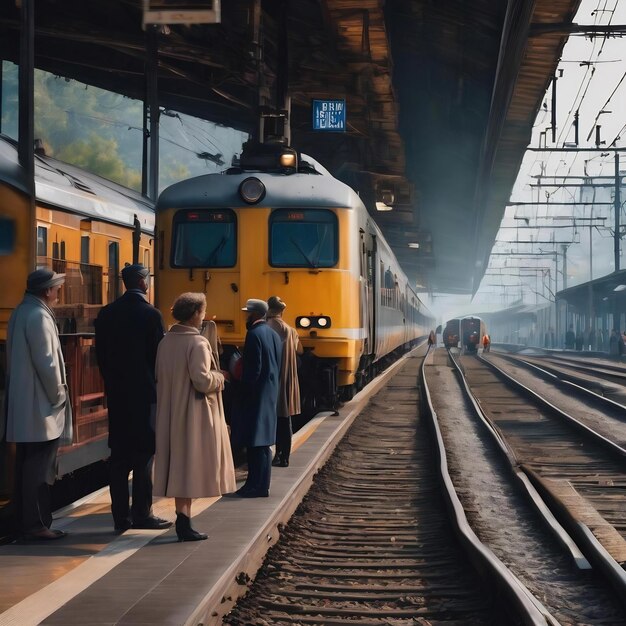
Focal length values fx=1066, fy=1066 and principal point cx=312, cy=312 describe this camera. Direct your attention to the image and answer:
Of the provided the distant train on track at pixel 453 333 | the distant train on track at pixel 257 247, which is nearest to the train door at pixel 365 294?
the distant train on track at pixel 257 247

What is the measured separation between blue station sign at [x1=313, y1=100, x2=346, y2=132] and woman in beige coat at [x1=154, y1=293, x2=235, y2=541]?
43.0 feet

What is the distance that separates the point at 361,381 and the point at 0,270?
40.8 feet

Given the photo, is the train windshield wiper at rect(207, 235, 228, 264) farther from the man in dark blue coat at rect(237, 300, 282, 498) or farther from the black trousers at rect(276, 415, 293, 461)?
the man in dark blue coat at rect(237, 300, 282, 498)

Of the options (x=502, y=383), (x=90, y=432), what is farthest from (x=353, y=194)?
(x=502, y=383)

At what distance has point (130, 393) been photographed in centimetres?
662

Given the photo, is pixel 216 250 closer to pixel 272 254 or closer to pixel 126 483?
pixel 272 254

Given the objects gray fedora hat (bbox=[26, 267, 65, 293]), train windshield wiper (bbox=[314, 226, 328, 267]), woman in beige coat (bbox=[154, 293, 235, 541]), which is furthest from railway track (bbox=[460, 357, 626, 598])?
gray fedora hat (bbox=[26, 267, 65, 293])

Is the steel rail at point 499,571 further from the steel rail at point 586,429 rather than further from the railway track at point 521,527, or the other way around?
the steel rail at point 586,429

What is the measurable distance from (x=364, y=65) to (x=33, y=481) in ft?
44.2

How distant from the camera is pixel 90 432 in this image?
357 inches

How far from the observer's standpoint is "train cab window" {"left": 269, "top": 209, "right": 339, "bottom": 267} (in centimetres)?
1280

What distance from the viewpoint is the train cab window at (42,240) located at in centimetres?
990

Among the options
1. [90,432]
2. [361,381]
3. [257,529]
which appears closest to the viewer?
[257,529]

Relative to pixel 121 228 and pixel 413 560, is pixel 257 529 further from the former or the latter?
pixel 121 228
